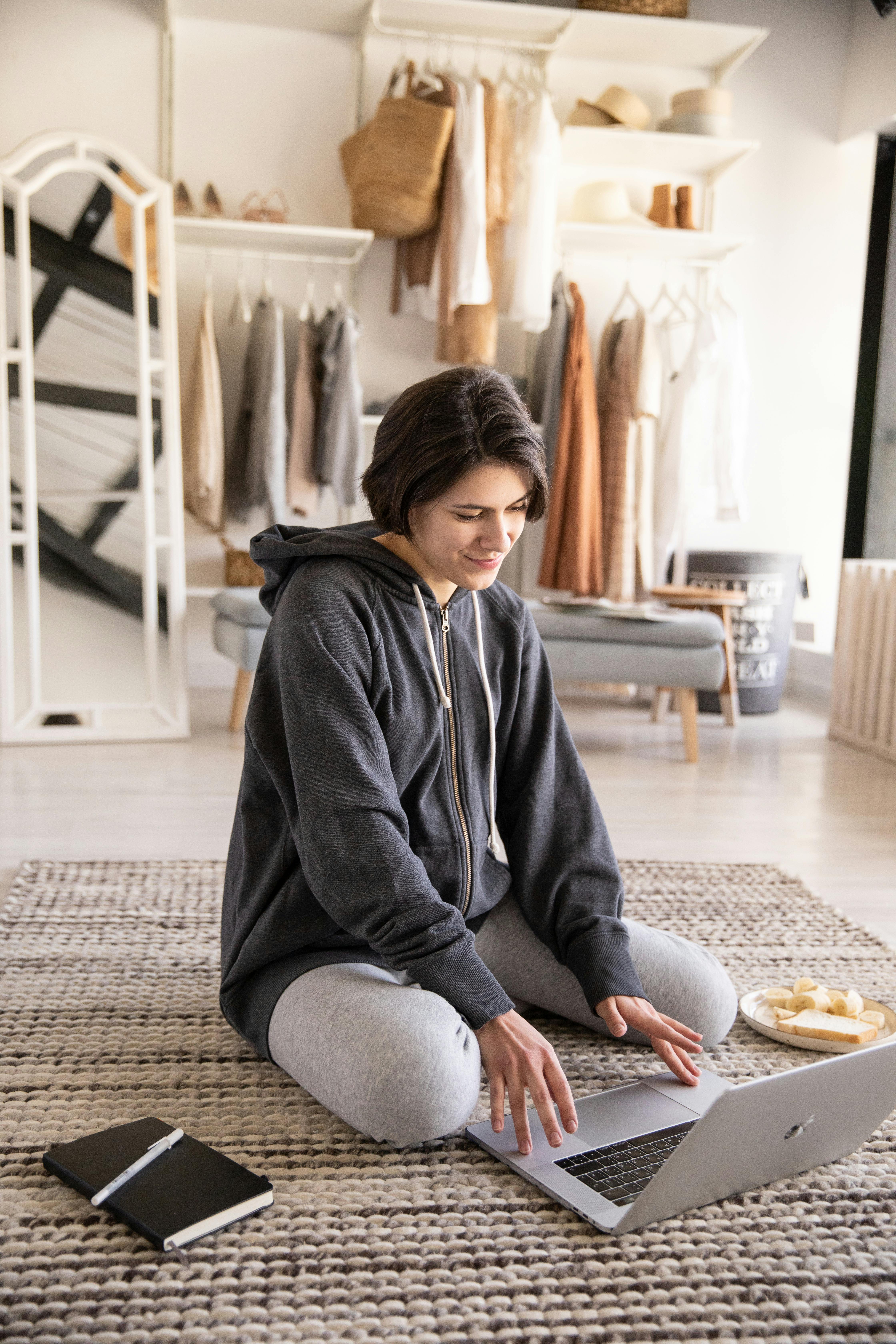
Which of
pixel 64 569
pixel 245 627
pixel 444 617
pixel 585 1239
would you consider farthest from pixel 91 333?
pixel 585 1239

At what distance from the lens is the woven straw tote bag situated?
3783 mm

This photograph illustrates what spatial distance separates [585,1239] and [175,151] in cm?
391

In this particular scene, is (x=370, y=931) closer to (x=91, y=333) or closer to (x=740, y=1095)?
(x=740, y=1095)

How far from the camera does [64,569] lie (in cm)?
349

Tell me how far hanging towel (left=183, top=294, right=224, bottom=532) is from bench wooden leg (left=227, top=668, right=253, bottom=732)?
2.11 ft

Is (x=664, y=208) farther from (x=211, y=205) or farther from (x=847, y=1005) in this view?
(x=847, y=1005)

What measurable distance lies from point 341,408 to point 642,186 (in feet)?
5.19

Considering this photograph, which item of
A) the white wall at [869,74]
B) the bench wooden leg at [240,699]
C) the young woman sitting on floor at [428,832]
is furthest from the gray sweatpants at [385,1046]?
the white wall at [869,74]

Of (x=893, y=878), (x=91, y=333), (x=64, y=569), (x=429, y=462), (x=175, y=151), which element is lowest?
(x=893, y=878)

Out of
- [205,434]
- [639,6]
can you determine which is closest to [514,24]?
[639,6]

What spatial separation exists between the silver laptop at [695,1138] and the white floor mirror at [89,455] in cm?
241

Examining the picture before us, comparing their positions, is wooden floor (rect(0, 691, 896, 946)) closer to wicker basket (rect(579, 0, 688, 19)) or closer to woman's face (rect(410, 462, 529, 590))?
woman's face (rect(410, 462, 529, 590))

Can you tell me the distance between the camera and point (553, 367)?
163 inches

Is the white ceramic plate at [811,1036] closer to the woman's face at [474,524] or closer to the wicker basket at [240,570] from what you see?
the woman's face at [474,524]
